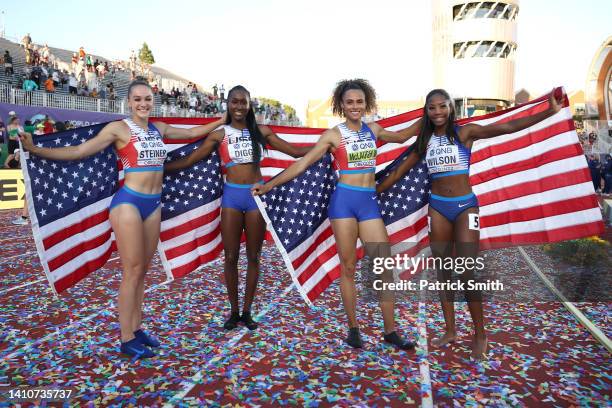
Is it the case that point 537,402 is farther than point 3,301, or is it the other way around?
point 3,301

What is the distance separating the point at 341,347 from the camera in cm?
488

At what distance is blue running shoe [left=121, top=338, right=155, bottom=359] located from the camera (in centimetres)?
454

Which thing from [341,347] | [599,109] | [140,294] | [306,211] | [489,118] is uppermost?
[599,109]

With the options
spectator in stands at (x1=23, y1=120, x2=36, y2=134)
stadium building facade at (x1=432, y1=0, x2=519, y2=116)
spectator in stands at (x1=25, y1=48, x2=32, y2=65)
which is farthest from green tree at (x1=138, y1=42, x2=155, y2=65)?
spectator in stands at (x1=23, y1=120, x2=36, y2=134)

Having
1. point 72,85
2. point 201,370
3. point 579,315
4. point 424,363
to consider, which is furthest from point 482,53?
point 201,370

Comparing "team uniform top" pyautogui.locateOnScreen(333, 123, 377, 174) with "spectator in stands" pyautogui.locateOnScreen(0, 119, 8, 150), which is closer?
"team uniform top" pyautogui.locateOnScreen(333, 123, 377, 174)

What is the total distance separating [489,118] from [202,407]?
174 inches

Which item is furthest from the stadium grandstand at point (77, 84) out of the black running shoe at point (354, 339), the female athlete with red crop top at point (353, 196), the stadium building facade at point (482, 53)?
the stadium building facade at point (482, 53)

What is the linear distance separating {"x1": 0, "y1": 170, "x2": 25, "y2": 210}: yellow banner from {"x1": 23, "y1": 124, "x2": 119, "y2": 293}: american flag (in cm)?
1217

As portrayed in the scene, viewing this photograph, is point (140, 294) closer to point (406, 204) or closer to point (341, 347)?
point (341, 347)

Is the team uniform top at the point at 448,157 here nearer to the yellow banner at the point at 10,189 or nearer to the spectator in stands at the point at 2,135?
the yellow banner at the point at 10,189

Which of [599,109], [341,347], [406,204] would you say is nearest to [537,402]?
[341,347]

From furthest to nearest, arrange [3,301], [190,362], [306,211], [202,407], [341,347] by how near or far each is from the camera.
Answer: [3,301] → [306,211] → [341,347] → [190,362] → [202,407]

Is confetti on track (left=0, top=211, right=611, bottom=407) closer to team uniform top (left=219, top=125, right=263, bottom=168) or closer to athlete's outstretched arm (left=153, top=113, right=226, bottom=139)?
team uniform top (left=219, top=125, right=263, bottom=168)
